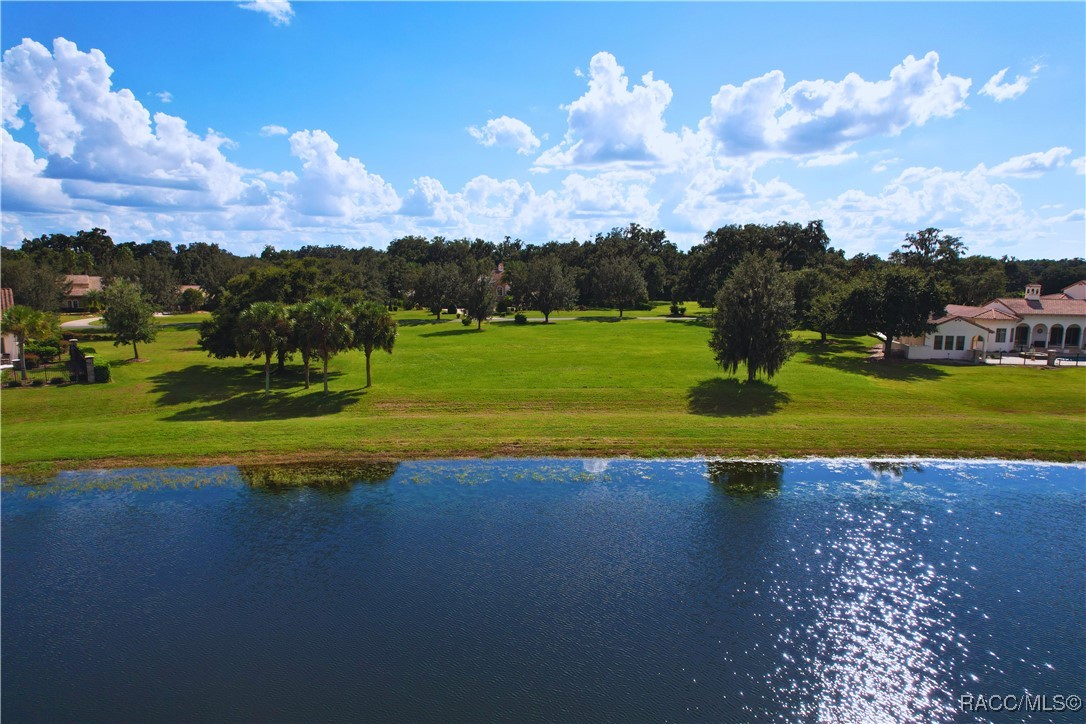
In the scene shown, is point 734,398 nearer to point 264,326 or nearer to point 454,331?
point 264,326

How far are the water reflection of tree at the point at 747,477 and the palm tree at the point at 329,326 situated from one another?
77.7ft

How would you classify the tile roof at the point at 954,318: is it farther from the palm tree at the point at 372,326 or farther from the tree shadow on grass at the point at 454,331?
the tree shadow on grass at the point at 454,331

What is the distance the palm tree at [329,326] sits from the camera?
1566 inches

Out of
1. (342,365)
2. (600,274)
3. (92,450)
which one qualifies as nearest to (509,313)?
(600,274)

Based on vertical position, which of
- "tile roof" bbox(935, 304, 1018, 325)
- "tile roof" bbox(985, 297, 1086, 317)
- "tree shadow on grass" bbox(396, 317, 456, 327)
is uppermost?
"tile roof" bbox(985, 297, 1086, 317)

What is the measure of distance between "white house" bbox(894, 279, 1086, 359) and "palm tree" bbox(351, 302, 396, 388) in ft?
147

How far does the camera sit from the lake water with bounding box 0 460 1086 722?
45.5ft

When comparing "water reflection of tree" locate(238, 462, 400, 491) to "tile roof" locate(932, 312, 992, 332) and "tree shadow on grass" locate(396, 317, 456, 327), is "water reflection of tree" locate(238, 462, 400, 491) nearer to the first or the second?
"tile roof" locate(932, 312, 992, 332)

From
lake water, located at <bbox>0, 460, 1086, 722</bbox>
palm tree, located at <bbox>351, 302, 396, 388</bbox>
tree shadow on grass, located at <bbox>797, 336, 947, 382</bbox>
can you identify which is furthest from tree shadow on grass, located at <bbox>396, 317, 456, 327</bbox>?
lake water, located at <bbox>0, 460, 1086, 722</bbox>

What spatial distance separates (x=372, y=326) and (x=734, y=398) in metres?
24.0

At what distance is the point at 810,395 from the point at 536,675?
108 ft

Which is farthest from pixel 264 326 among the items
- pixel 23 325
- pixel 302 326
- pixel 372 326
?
pixel 23 325

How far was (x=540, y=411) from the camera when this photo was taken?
38.9 metres

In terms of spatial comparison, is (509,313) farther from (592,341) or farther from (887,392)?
(887,392)
